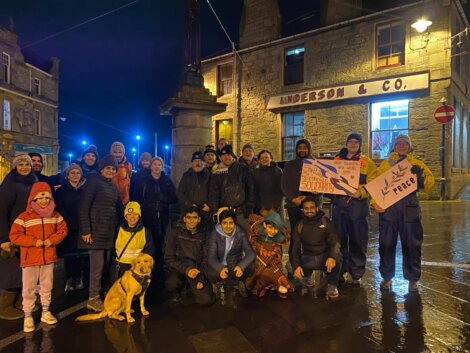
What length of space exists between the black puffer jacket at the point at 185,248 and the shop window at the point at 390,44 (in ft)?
45.7

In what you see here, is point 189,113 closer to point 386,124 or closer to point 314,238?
point 314,238

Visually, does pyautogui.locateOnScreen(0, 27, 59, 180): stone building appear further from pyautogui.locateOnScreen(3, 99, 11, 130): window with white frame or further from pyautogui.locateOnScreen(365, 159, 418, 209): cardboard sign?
pyautogui.locateOnScreen(365, 159, 418, 209): cardboard sign

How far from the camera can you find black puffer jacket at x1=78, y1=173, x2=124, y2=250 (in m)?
4.24

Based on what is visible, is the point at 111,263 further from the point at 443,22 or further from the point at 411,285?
the point at 443,22

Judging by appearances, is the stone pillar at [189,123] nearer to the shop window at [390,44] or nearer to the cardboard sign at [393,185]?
the cardboard sign at [393,185]

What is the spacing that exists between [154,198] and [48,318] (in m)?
2.12

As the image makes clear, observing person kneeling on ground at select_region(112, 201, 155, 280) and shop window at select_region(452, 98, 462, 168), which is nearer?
person kneeling on ground at select_region(112, 201, 155, 280)

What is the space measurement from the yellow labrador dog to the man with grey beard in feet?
4.64

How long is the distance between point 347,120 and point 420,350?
14.2 meters

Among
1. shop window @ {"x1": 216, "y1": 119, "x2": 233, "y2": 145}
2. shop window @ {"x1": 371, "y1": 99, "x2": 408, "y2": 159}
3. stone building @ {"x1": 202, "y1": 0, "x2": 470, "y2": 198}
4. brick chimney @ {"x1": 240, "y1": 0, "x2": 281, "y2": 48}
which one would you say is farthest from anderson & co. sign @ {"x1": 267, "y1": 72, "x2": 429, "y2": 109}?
brick chimney @ {"x1": 240, "y1": 0, "x2": 281, "y2": 48}

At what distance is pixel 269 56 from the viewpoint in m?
18.5

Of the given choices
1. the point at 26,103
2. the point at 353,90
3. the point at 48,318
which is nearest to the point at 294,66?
the point at 353,90

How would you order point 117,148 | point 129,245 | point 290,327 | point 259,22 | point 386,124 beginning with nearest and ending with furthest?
point 290,327
point 129,245
point 117,148
point 386,124
point 259,22

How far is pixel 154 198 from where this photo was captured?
17.6 feet
